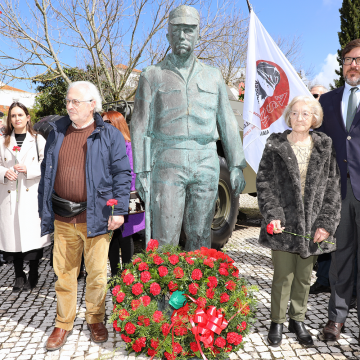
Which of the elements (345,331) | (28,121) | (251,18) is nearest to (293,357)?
(345,331)

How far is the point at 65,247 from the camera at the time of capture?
259 cm

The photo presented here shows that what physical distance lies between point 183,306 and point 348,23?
852 inches

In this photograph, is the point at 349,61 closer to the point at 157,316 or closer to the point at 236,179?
the point at 236,179

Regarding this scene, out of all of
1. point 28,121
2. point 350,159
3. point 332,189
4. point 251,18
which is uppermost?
point 251,18

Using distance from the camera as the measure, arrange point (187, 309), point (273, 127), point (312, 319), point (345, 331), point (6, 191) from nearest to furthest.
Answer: point (187, 309) < point (345, 331) < point (312, 319) < point (6, 191) < point (273, 127)

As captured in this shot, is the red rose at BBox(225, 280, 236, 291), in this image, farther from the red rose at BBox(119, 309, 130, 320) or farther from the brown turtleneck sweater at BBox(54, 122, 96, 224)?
the brown turtleneck sweater at BBox(54, 122, 96, 224)

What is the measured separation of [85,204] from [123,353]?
112 centimetres

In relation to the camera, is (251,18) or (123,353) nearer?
(123,353)

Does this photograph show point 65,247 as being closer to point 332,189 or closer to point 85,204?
point 85,204

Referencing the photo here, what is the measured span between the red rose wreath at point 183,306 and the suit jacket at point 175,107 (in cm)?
71

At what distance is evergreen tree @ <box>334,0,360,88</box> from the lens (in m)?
18.9

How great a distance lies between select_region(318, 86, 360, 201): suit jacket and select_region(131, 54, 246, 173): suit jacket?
92 centimetres

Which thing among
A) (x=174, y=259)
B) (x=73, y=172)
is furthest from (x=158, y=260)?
(x=73, y=172)

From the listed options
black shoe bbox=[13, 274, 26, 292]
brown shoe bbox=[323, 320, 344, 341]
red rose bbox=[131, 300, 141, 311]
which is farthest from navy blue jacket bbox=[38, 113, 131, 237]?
brown shoe bbox=[323, 320, 344, 341]
